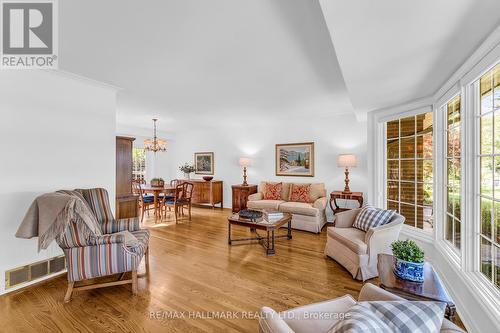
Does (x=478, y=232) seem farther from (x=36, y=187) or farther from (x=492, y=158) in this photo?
(x=36, y=187)

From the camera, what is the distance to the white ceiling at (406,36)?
1244mm

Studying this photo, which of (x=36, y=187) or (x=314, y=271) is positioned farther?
(x=314, y=271)

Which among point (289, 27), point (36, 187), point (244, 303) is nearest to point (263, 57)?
point (289, 27)

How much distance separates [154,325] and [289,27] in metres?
2.68

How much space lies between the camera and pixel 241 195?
19.1 feet

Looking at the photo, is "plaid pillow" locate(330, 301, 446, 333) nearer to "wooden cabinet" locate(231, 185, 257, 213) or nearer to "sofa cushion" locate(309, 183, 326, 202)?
"sofa cushion" locate(309, 183, 326, 202)

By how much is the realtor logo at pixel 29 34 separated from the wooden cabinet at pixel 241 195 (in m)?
4.21

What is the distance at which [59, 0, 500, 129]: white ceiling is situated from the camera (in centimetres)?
138

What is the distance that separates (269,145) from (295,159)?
2.76 ft

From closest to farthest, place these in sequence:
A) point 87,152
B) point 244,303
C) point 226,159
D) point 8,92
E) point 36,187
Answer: point 244,303 → point 8,92 → point 36,187 → point 87,152 → point 226,159

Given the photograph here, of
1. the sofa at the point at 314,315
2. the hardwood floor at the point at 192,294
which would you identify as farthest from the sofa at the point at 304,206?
the sofa at the point at 314,315

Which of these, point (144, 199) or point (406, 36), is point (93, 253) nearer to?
point (406, 36)

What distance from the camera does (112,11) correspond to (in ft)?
5.40

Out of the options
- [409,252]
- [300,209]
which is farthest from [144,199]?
[409,252]
